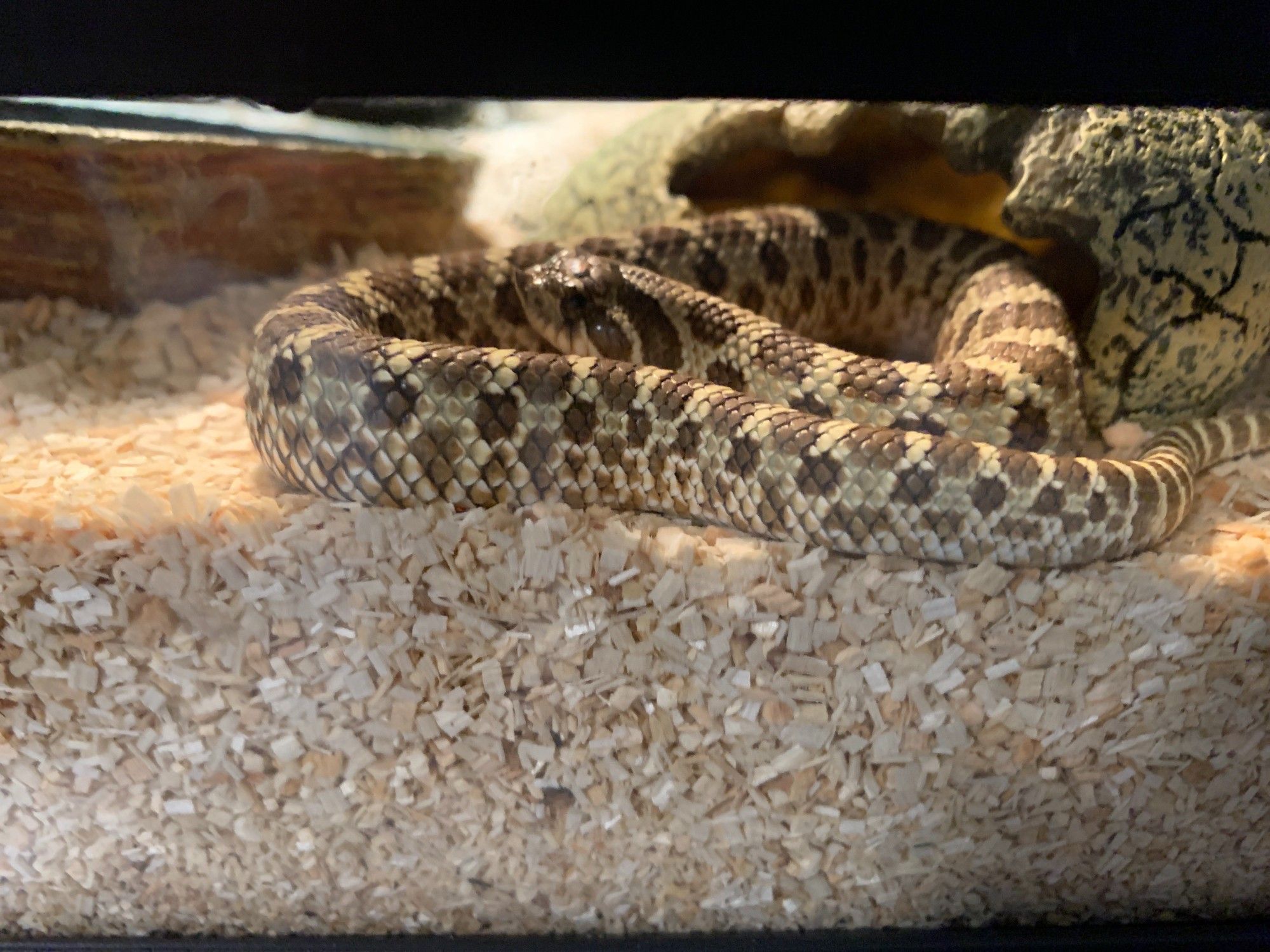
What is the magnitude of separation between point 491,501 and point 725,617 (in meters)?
0.52

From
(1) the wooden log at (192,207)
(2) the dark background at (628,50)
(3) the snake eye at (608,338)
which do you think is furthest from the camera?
(3) the snake eye at (608,338)

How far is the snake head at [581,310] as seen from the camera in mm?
2125

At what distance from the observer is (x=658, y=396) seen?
1.73m

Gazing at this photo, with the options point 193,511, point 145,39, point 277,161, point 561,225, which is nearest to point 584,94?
point 145,39

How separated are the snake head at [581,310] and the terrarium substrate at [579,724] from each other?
2.36ft

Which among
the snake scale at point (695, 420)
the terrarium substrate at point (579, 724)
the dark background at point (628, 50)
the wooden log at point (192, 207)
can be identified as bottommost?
the terrarium substrate at point (579, 724)

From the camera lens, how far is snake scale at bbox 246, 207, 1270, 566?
1.53 metres

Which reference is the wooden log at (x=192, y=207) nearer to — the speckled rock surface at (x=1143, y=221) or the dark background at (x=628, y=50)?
the dark background at (x=628, y=50)

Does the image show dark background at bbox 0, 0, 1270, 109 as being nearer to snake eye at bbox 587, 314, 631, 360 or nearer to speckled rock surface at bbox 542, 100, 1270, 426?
speckled rock surface at bbox 542, 100, 1270, 426

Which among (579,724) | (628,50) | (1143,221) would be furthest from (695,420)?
(1143,221)

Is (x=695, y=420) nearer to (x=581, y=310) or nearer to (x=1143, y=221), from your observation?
(x=581, y=310)

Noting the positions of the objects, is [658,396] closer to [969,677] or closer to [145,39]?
[969,677]

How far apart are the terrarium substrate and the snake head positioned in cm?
72

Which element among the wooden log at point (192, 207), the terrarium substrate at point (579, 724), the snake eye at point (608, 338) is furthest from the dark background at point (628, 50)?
the snake eye at point (608, 338)
